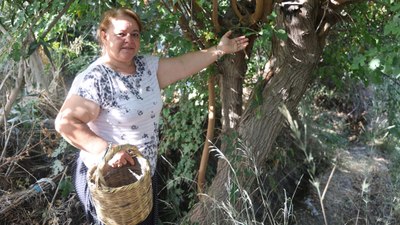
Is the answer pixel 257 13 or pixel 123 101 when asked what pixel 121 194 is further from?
pixel 257 13

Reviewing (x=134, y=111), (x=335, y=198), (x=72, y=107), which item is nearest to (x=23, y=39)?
(x=72, y=107)

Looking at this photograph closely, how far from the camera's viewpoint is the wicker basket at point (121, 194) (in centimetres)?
181

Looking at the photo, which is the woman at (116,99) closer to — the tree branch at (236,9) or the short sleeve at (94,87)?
the short sleeve at (94,87)

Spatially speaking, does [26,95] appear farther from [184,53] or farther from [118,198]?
[118,198]

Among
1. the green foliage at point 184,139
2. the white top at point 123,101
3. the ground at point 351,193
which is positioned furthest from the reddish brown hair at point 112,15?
the ground at point 351,193

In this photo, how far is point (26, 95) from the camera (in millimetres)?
3645

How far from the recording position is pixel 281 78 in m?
2.50

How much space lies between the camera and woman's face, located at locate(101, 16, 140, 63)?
2121 mm

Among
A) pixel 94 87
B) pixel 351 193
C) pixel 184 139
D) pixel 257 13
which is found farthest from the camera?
pixel 351 193

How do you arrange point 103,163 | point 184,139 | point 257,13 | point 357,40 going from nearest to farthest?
point 103,163
point 257,13
point 357,40
point 184,139

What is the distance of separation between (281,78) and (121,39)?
0.90 m

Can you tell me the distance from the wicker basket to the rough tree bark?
445 millimetres

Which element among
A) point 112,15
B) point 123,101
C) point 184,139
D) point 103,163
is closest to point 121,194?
point 103,163

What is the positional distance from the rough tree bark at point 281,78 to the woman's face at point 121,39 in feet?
2.39
